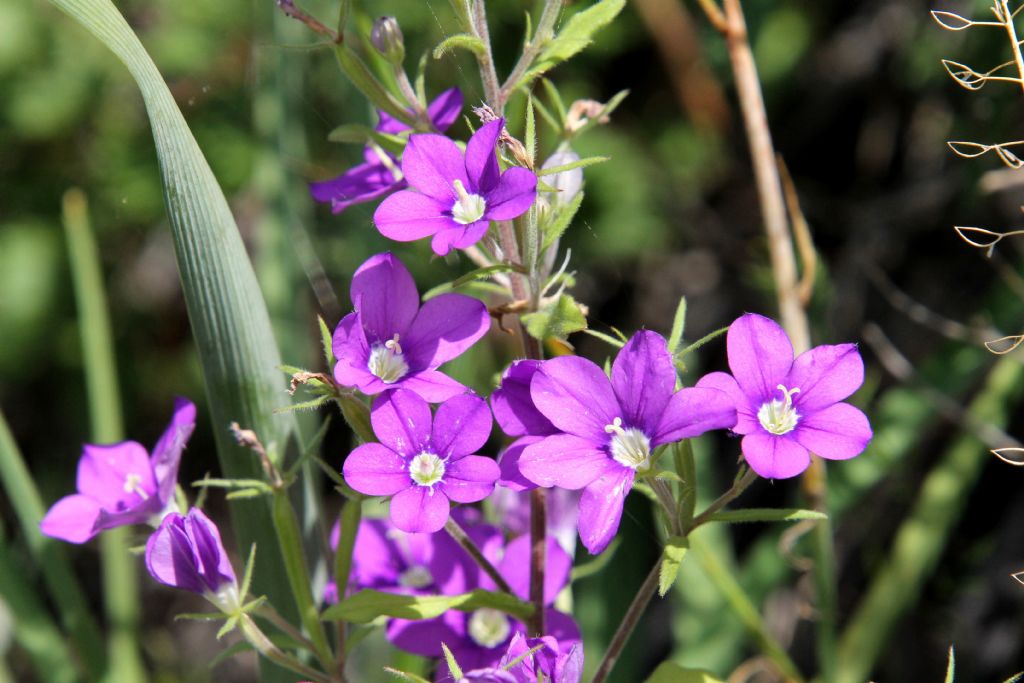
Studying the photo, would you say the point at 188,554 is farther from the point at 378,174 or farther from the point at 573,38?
the point at 573,38

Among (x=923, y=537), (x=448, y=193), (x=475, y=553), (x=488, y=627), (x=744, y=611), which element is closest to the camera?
(x=448, y=193)

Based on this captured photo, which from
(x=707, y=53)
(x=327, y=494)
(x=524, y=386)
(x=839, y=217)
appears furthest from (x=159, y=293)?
(x=524, y=386)

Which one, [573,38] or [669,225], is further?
Answer: [669,225]

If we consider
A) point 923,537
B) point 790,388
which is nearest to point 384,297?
point 790,388

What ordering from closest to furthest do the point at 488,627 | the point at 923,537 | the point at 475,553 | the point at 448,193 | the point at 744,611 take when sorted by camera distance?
the point at 448,193 → the point at 475,553 → the point at 488,627 → the point at 744,611 → the point at 923,537

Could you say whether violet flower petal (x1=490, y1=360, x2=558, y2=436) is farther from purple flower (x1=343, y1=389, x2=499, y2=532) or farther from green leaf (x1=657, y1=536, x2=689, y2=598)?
green leaf (x1=657, y1=536, x2=689, y2=598)

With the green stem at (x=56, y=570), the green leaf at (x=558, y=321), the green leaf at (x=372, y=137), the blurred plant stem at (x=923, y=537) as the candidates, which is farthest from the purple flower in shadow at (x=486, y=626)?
the blurred plant stem at (x=923, y=537)
